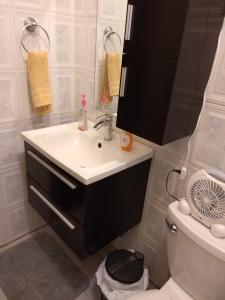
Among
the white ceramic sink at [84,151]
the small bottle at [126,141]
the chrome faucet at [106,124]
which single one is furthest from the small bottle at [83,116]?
the small bottle at [126,141]

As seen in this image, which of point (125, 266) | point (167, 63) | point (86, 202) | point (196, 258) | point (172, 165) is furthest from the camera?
point (125, 266)

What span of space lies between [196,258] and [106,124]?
82 cm

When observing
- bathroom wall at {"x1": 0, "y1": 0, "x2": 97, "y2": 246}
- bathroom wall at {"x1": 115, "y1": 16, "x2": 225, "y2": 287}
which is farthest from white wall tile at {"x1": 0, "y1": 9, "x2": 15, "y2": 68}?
bathroom wall at {"x1": 115, "y1": 16, "x2": 225, "y2": 287}

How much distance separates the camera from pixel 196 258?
93cm

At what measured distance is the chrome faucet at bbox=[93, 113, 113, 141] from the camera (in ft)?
4.47

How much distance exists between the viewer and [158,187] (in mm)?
1258

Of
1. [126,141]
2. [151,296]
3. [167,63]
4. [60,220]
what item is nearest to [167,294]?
[151,296]

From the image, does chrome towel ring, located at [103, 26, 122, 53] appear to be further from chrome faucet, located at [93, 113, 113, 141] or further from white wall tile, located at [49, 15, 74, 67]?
chrome faucet, located at [93, 113, 113, 141]

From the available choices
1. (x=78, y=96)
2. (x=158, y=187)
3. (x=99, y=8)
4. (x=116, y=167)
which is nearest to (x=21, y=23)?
(x=99, y=8)

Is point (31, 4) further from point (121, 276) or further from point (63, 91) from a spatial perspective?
point (121, 276)

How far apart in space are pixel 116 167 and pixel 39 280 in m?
1.00

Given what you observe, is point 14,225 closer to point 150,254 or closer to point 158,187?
point 150,254

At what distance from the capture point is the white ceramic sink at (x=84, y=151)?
40.6 inches

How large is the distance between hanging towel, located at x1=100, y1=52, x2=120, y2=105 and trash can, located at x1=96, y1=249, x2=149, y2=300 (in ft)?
3.05
